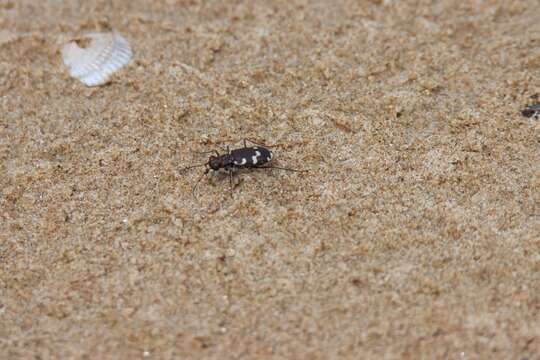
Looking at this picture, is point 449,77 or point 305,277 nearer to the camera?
point 305,277

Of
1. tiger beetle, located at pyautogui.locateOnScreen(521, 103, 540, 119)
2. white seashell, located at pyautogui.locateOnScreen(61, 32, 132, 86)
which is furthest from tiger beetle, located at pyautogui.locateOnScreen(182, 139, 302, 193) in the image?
tiger beetle, located at pyautogui.locateOnScreen(521, 103, 540, 119)

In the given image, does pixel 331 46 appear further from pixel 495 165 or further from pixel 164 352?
pixel 164 352

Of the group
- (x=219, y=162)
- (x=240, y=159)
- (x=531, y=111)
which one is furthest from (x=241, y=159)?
(x=531, y=111)

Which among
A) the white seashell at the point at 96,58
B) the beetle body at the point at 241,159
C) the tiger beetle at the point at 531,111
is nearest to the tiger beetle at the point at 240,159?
the beetle body at the point at 241,159

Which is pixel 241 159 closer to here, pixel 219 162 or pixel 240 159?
pixel 240 159

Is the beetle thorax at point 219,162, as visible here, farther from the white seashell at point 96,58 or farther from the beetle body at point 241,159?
the white seashell at point 96,58

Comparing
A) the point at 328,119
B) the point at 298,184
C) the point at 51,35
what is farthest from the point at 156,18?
the point at 298,184
